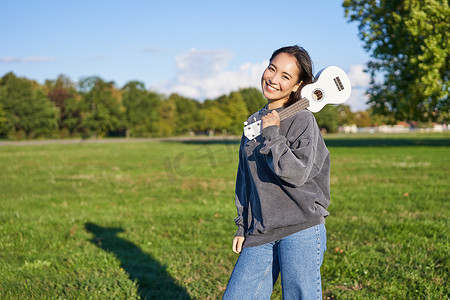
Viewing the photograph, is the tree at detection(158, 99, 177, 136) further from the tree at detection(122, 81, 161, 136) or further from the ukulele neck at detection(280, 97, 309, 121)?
the ukulele neck at detection(280, 97, 309, 121)

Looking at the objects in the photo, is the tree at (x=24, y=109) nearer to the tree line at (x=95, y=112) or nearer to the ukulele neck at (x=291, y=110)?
the tree line at (x=95, y=112)

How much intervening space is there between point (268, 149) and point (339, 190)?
902 centimetres

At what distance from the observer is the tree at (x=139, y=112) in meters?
78.5

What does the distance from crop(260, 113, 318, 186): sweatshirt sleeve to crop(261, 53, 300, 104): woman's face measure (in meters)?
0.29

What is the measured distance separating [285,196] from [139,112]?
78657 millimetres

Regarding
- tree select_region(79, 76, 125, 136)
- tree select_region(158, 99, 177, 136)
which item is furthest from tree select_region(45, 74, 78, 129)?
tree select_region(158, 99, 177, 136)

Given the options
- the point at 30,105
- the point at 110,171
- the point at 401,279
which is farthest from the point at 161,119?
the point at 401,279

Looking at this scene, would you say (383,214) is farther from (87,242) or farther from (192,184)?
(192,184)

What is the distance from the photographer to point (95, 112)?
72.1 m

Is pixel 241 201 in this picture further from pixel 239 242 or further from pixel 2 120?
pixel 2 120

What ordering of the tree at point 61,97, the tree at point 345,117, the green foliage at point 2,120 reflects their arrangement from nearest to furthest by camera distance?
the green foliage at point 2,120 → the tree at point 61,97 → the tree at point 345,117

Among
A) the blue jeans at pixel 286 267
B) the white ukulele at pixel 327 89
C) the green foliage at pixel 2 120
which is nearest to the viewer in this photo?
the blue jeans at pixel 286 267

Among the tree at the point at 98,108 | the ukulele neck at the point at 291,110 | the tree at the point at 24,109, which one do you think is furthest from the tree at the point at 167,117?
the ukulele neck at the point at 291,110

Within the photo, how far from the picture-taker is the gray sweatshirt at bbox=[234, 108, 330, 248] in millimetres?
2115
